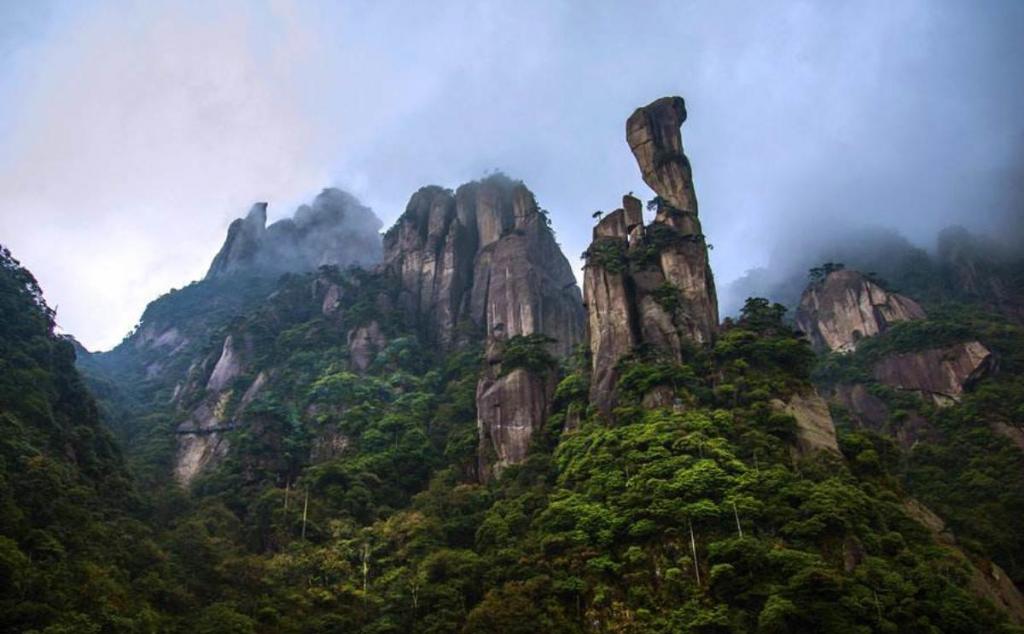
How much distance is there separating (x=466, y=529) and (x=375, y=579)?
5.23m

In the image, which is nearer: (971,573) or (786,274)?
(971,573)

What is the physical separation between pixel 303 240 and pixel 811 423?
299 feet

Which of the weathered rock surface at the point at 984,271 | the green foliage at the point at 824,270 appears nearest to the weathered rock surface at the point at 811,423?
the green foliage at the point at 824,270

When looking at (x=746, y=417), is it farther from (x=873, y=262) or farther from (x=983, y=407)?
(x=873, y=262)

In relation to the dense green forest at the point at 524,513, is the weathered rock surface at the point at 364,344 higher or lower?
higher

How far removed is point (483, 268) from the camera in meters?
Answer: 75.9

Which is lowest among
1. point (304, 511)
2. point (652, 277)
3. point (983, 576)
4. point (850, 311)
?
point (983, 576)

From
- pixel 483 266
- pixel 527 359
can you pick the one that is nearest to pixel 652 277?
pixel 527 359

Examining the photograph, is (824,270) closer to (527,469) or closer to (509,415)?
(509,415)

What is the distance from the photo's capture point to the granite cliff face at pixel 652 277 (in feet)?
158

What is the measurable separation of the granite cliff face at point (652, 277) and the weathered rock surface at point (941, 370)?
899 inches

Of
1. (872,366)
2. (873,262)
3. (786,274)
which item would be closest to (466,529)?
(872,366)

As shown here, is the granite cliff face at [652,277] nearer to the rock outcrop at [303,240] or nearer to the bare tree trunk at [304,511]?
the bare tree trunk at [304,511]

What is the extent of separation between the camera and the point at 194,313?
99938mm
